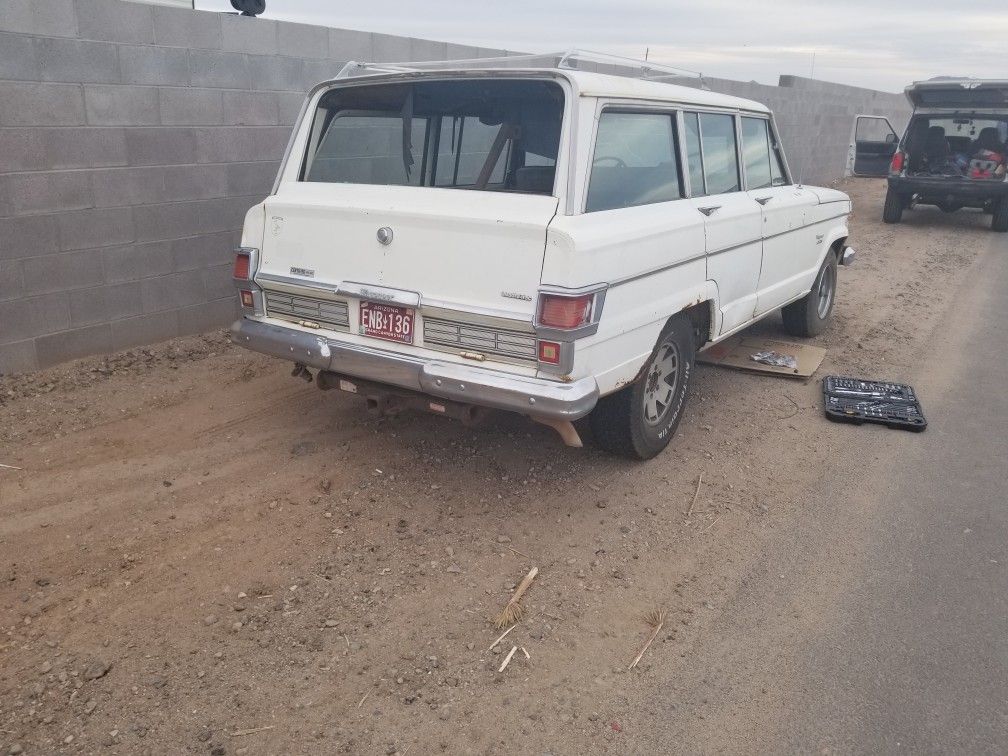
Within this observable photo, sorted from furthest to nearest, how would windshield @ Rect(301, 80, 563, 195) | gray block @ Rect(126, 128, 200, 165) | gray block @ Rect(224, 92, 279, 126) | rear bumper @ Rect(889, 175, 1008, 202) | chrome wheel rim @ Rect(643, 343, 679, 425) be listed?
rear bumper @ Rect(889, 175, 1008, 202), gray block @ Rect(224, 92, 279, 126), gray block @ Rect(126, 128, 200, 165), chrome wheel rim @ Rect(643, 343, 679, 425), windshield @ Rect(301, 80, 563, 195)

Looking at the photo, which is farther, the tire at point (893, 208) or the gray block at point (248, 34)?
the tire at point (893, 208)

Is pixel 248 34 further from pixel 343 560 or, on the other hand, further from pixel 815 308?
pixel 815 308

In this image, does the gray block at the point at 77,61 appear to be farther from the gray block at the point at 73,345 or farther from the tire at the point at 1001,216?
the tire at the point at 1001,216

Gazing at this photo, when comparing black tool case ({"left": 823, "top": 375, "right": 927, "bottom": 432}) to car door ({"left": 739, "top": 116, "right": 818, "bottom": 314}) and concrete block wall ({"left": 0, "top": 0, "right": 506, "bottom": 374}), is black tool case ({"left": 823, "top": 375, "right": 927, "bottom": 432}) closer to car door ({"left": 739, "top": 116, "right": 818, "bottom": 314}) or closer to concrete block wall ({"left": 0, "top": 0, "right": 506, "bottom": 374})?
car door ({"left": 739, "top": 116, "right": 818, "bottom": 314})

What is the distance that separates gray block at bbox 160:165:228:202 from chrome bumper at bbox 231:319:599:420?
2.33m

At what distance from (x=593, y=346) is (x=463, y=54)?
581 cm

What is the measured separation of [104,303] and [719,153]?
4131 mm

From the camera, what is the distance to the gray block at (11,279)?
5262 millimetres

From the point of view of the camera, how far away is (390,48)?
779cm

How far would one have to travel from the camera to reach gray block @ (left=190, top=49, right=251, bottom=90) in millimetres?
6168

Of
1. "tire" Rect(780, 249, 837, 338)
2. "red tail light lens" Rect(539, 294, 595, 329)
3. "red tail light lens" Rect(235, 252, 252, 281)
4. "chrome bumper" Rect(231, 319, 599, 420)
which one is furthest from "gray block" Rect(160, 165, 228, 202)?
"tire" Rect(780, 249, 837, 338)

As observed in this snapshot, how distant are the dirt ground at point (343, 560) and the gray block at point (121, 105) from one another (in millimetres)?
1586

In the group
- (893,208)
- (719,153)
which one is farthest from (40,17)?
(893,208)

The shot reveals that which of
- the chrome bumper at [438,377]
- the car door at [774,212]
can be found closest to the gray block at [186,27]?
the chrome bumper at [438,377]
